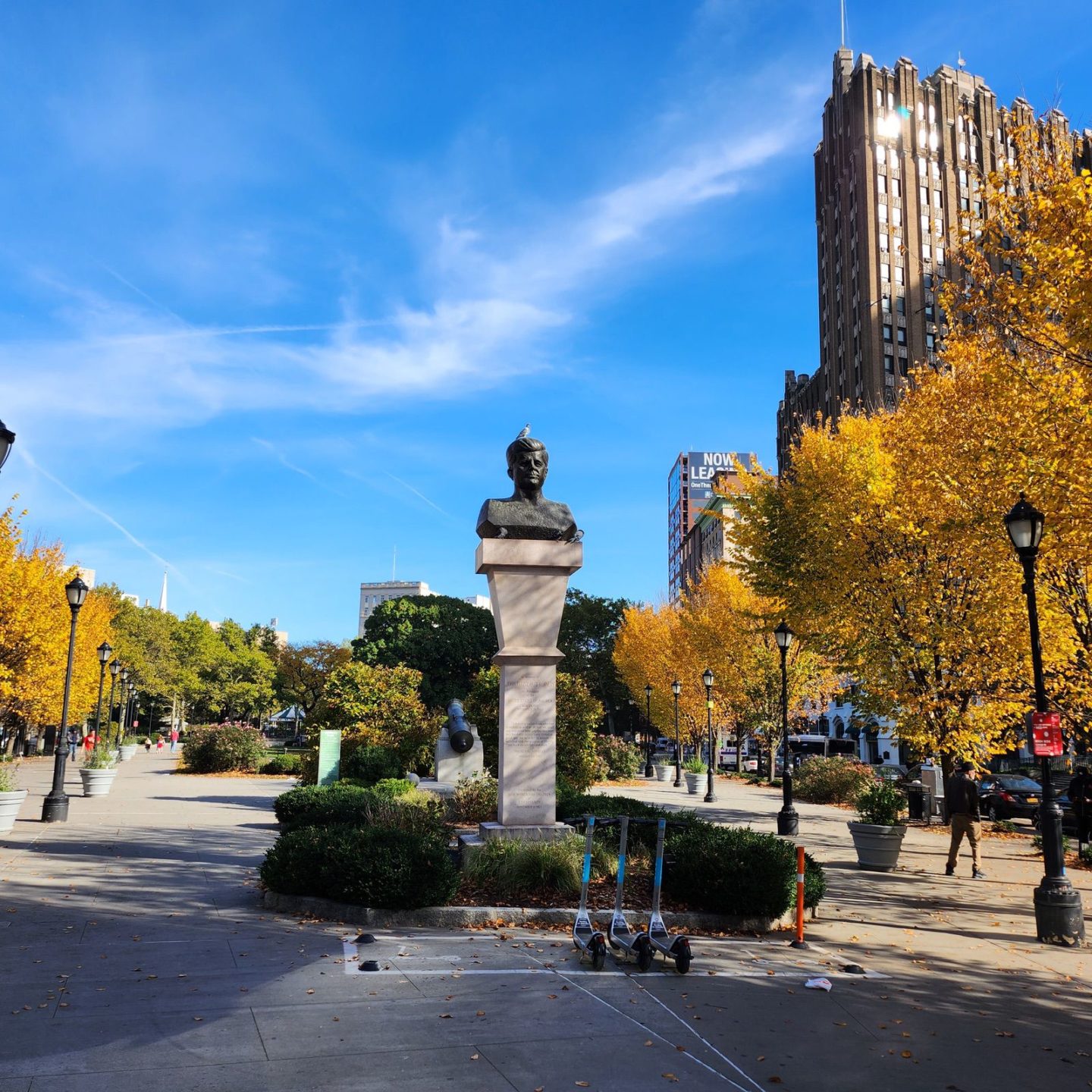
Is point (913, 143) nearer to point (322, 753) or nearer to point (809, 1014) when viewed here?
point (322, 753)

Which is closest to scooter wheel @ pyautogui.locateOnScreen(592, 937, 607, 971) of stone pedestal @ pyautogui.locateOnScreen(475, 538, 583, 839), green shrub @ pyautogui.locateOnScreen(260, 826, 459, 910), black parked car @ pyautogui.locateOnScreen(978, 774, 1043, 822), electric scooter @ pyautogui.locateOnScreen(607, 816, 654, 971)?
electric scooter @ pyautogui.locateOnScreen(607, 816, 654, 971)

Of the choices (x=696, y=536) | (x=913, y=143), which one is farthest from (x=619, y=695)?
(x=913, y=143)

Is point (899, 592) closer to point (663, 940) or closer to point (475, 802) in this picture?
point (475, 802)

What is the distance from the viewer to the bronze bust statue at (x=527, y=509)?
39.7ft

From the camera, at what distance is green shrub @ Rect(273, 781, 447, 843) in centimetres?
1225

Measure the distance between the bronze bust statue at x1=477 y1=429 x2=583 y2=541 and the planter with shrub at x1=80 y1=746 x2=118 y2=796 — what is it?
18.8 meters

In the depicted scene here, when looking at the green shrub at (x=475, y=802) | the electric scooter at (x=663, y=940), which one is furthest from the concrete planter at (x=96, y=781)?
the electric scooter at (x=663, y=940)

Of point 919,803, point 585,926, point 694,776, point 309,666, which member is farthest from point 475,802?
point 309,666

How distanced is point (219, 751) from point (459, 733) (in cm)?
1922

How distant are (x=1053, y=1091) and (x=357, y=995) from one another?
4.55 m

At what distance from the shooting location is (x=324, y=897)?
9906mm

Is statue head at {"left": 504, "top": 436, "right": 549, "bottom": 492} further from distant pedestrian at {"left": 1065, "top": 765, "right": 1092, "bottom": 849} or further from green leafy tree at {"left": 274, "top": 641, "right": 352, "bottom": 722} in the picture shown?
green leafy tree at {"left": 274, "top": 641, "right": 352, "bottom": 722}

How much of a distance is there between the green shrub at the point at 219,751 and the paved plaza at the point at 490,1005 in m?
27.9

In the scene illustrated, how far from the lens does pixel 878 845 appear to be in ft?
50.6
